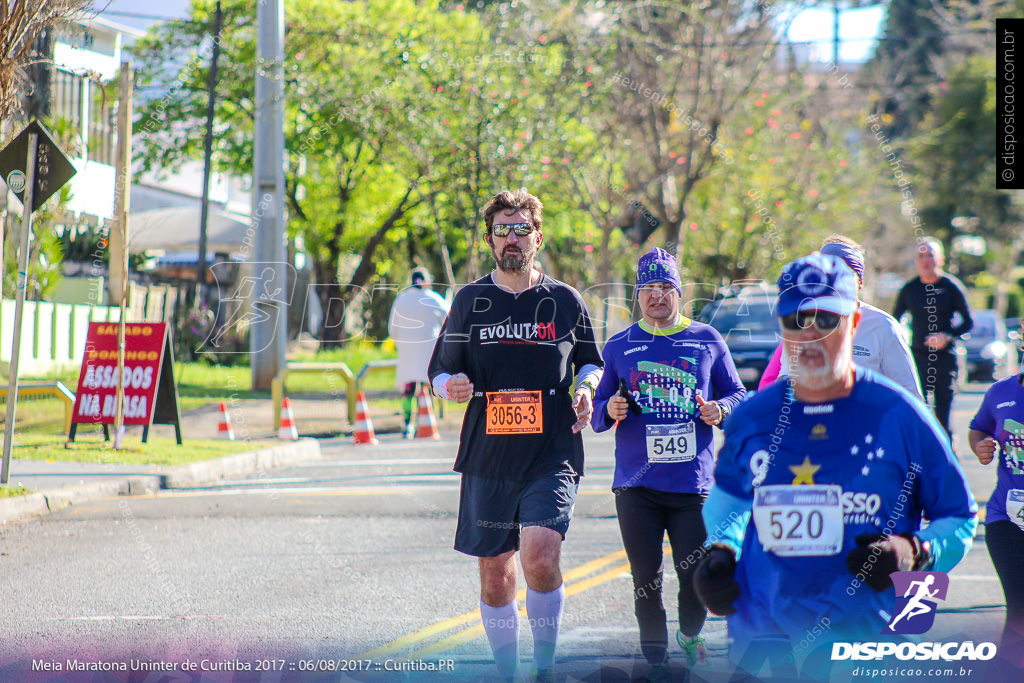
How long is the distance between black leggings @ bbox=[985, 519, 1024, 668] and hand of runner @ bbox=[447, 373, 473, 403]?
7.50 ft

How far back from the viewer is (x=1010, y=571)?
15.3 ft

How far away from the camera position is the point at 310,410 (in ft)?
62.4

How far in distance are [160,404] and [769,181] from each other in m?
19.8

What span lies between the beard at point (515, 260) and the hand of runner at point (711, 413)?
A: 106 cm

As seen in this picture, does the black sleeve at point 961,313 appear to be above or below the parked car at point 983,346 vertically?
above

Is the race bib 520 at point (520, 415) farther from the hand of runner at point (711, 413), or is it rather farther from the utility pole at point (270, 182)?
the utility pole at point (270, 182)

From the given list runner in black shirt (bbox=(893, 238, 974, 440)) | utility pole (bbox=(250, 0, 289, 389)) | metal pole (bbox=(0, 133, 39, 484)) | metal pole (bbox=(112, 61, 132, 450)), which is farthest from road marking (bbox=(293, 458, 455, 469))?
runner in black shirt (bbox=(893, 238, 974, 440))

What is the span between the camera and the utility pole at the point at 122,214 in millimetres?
11336

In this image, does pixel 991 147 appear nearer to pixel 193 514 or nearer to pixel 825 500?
pixel 193 514

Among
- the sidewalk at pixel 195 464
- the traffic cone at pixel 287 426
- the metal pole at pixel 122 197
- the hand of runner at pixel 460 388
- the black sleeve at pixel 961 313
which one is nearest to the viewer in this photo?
the hand of runner at pixel 460 388

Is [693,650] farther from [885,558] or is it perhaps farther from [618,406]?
[885,558]

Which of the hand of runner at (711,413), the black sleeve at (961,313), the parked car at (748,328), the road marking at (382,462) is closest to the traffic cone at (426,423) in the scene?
the road marking at (382,462)

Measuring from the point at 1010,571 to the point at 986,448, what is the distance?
0.58m

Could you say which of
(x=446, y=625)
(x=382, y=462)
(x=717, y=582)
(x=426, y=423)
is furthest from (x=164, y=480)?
(x=717, y=582)
